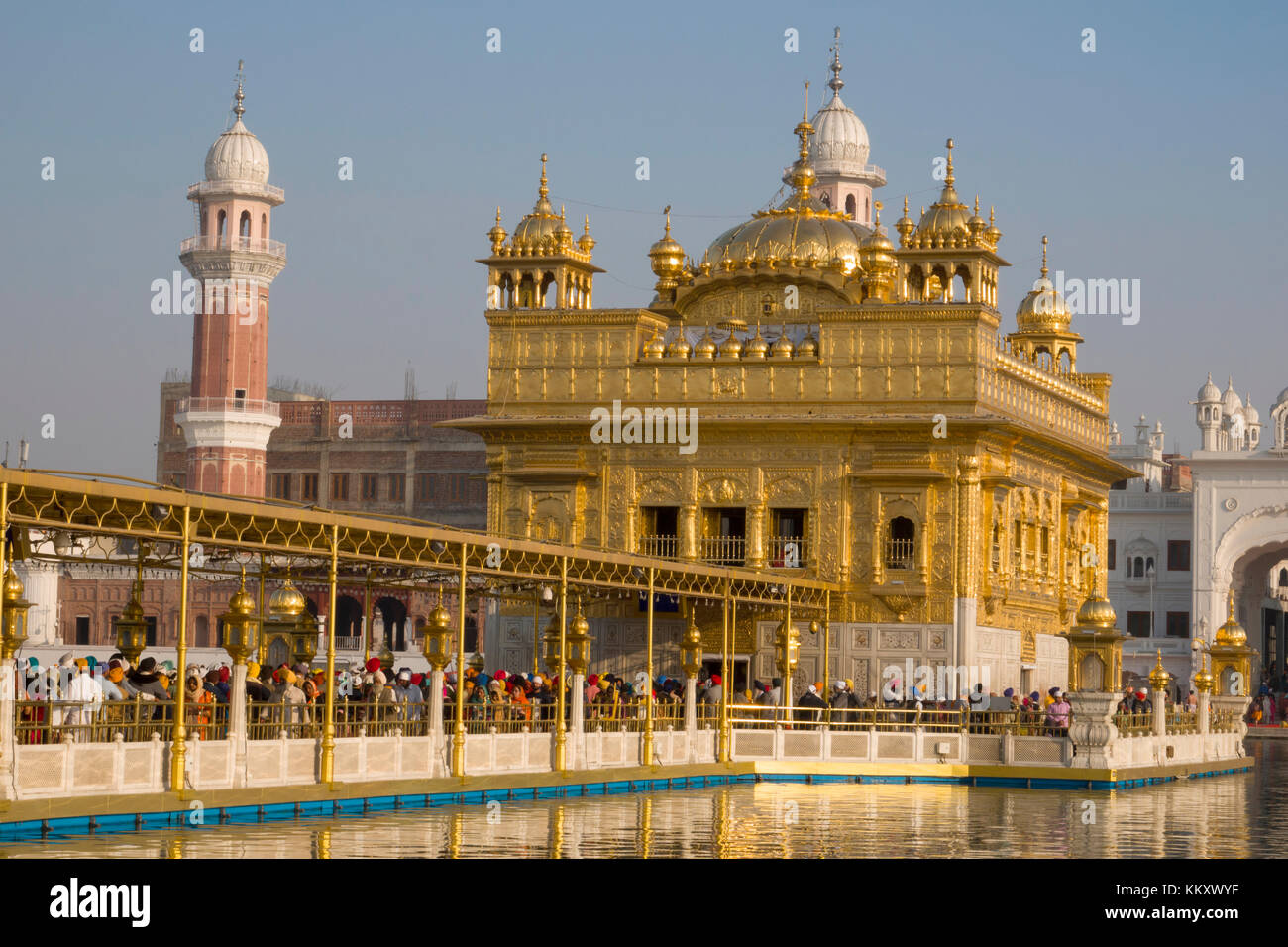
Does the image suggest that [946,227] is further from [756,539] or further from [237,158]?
[237,158]

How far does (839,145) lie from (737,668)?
3985 cm

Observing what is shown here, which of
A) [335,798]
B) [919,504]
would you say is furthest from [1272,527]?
[335,798]

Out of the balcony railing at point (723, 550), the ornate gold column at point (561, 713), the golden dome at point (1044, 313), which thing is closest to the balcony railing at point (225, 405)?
the golden dome at point (1044, 313)

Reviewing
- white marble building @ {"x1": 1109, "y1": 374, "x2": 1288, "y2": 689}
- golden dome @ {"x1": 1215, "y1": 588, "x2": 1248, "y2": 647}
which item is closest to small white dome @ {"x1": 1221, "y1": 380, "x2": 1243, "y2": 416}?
white marble building @ {"x1": 1109, "y1": 374, "x2": 1288, "y2": 689}

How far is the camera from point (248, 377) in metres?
68.8

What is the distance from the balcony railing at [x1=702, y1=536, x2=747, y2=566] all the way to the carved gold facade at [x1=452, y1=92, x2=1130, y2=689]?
0.08 feet

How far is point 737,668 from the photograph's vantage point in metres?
30.8

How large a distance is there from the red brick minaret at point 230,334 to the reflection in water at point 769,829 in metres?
47.3

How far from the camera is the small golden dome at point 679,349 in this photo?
30984mm

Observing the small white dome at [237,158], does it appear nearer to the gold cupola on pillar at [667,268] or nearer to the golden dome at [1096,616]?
the gold cupola on pillar at [667,268]

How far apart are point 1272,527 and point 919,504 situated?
28.4 metres

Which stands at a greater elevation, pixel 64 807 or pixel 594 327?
pixel 594 327
